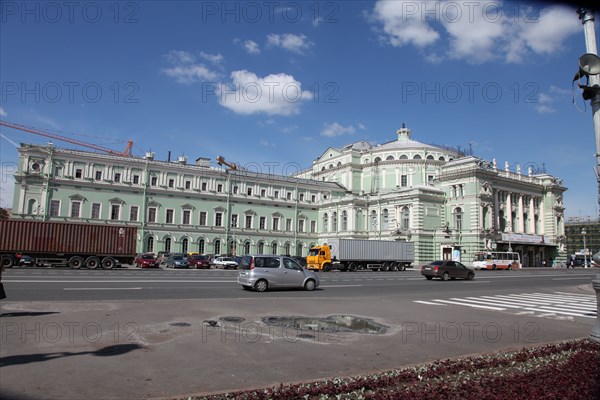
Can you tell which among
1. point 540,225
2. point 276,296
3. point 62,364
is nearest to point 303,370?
point 62,364

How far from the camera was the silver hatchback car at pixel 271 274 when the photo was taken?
1992 cm

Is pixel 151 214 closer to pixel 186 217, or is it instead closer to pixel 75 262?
pixel 186 217

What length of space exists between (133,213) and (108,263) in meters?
29.5

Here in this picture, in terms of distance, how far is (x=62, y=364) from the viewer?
22.6 feet

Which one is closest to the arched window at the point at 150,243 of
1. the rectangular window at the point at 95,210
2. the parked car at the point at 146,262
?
the rectangular window at the point at 95,210

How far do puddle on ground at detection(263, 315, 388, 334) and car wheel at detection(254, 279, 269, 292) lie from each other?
758cm

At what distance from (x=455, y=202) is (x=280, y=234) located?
3025cm

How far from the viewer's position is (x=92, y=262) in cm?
3888

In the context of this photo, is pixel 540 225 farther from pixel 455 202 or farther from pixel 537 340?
pixel 537 340

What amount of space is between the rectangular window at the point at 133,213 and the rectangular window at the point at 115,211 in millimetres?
1623

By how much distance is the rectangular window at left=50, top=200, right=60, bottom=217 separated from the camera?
2448 inches

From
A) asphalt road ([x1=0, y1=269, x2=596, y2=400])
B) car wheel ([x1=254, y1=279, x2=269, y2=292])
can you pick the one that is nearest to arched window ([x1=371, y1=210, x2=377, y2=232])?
car wheel ([x1=254, y1=279, x2=269, y2=292])

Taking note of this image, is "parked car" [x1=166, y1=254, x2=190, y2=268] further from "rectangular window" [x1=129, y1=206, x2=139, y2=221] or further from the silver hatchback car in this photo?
the silver hatchback car

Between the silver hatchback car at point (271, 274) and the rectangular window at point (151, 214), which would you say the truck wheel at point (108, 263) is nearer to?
the silver hatchback car at point (271, 274)
